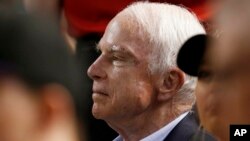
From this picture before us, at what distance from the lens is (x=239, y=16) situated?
572mm

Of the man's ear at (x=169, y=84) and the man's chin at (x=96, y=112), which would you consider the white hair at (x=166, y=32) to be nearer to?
the man's ear at (x=169, y=84)

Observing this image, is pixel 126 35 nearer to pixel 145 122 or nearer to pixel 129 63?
pixel 129 63

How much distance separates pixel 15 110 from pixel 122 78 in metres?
0.48

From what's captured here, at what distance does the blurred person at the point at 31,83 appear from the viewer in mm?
693

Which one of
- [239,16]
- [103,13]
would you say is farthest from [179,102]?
[239,16]

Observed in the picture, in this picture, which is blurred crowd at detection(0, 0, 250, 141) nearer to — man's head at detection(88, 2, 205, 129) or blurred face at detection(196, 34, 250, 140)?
man's head at detection(88, 2, 205, 129)

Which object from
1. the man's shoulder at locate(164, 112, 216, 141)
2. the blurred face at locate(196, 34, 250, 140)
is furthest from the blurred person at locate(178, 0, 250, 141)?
the man's shoulder at locate(164, 112, 216, 141)

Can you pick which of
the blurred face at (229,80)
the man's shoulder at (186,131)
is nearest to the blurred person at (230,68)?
the blurred face at (229,80)

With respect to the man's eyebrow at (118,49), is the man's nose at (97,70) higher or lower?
lower

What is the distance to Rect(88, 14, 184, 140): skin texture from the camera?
3.76ft

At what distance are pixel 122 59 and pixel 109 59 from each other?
0.09 feet

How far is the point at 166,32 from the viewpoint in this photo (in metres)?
1.14

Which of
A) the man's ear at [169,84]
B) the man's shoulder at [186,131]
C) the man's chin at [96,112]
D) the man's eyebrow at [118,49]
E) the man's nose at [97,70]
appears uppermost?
the man's eyebrow at [118,49]

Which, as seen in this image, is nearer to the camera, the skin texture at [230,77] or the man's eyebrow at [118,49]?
the skin texture at [230,77]
